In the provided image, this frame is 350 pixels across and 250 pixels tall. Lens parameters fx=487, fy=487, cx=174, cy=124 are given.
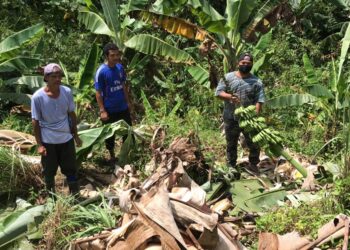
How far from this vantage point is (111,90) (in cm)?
586

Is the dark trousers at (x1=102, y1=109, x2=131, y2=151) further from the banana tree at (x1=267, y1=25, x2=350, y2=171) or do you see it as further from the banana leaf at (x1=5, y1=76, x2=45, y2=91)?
the banana tree at (x1=267, y1=25, x2=350, y2=171)

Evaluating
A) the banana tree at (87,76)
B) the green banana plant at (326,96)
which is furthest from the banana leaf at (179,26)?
the green banana plant at (326,96)

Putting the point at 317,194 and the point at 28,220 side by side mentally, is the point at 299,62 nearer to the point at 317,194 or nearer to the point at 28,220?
the point at 317,194

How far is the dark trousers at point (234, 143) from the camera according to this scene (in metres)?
5.84

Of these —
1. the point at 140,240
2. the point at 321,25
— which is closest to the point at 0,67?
the point at 140,240

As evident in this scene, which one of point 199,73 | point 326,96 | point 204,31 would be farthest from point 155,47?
point 326,96

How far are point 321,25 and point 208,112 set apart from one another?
4.12m

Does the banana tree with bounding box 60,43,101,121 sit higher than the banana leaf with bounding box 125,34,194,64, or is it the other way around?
the banana leaf with bounding box 125,34,194,64

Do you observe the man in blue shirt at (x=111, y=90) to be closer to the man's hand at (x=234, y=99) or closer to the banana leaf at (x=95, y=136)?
the banana leaf at (x=95, y=136)

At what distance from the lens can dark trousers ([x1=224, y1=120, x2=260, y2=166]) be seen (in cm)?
584

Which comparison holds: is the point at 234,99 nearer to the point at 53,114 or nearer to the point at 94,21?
the point at 53,114

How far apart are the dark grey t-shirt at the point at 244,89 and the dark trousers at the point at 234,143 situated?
0.43 feet

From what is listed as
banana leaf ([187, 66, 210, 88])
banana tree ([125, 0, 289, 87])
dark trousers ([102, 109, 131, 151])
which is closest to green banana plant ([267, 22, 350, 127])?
banana tree ([125, 0, 289, 87])

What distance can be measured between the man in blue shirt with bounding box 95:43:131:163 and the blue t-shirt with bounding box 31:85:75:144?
0.94 m
